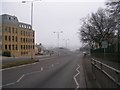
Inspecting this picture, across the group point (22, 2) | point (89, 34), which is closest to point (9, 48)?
point (89, 34)

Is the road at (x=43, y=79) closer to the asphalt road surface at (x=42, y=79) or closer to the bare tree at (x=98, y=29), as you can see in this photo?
the asphalt road surface at (x=42, y=79)

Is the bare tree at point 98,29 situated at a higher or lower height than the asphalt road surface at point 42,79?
higher

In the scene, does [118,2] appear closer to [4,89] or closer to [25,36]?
[4,89]

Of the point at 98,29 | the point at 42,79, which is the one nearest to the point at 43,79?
the point at 42,79

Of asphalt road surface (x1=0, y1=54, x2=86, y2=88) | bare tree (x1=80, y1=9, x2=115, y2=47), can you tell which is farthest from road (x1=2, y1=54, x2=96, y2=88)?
bare tree (x1=80, y1=9, x2=115, y2=47)

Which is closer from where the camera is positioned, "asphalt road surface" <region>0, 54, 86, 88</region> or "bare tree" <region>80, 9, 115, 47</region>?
"asphalt road surface" <region>0, 54, 86, 88</region>

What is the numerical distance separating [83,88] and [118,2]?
25982 mm

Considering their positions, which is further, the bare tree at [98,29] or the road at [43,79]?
the bare tree at [98,29]

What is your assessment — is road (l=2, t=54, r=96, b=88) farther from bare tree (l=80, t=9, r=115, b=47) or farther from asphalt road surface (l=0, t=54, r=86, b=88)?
bare tree (l=80, t=9, r=115, b=47)

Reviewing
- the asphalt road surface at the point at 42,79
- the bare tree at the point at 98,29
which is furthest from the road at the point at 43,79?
the bare tree at the point at 98,29

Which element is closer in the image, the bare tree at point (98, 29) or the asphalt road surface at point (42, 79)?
the asphalt road surface at point (42, 79)

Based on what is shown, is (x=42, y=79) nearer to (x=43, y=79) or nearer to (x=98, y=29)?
(x=43, y=79)

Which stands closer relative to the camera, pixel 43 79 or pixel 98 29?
pixel 43 79

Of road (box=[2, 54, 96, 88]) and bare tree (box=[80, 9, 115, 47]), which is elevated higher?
bare tree (box=[80, 9, 115, 47])
